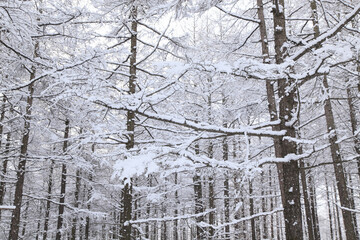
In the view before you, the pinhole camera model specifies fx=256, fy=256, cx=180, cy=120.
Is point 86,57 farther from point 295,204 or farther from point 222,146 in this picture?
point 222,146

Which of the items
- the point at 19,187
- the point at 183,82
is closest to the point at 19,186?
the point at 19,187

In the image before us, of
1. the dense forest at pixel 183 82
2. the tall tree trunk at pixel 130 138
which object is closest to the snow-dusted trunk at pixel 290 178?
the dense forest at pixel 183 82

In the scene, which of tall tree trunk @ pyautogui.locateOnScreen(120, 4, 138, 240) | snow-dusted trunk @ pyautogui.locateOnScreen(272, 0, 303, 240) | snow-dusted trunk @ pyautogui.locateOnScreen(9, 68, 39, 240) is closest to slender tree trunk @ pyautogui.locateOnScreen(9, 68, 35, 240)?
snow-dusted trunk @ pyautogui.locateOnScreen(9, 68, 39, 240)

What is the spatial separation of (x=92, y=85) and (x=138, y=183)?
16869 millimetres

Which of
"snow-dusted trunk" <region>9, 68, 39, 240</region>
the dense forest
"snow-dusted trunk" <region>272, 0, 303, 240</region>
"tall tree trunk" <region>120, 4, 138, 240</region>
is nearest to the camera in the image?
the dense forest

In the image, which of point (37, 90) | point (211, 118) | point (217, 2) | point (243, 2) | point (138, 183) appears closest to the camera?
point (217, 2)

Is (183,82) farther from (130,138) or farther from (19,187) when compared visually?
(19,187)

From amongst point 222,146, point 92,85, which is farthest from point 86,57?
point 222,146

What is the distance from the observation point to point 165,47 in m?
8.34

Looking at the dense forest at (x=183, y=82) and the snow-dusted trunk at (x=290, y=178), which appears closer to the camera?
the dense forest at (x=183, y=82)

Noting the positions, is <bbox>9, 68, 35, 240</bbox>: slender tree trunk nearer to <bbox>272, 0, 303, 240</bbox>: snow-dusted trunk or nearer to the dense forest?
the dense forest

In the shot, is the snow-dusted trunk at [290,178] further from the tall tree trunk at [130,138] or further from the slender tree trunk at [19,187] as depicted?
the slender tree trunk at [19,187]

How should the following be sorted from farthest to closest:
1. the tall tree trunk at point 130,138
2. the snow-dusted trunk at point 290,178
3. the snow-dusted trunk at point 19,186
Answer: the snow-dusted trunk at point 19,186
the tall tree trunk at point 130,138
the snow-dusted trunk at point 290,178

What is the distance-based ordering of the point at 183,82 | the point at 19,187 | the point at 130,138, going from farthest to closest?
the point at 19,187 < the point at 130,138 < the point at 183,82
